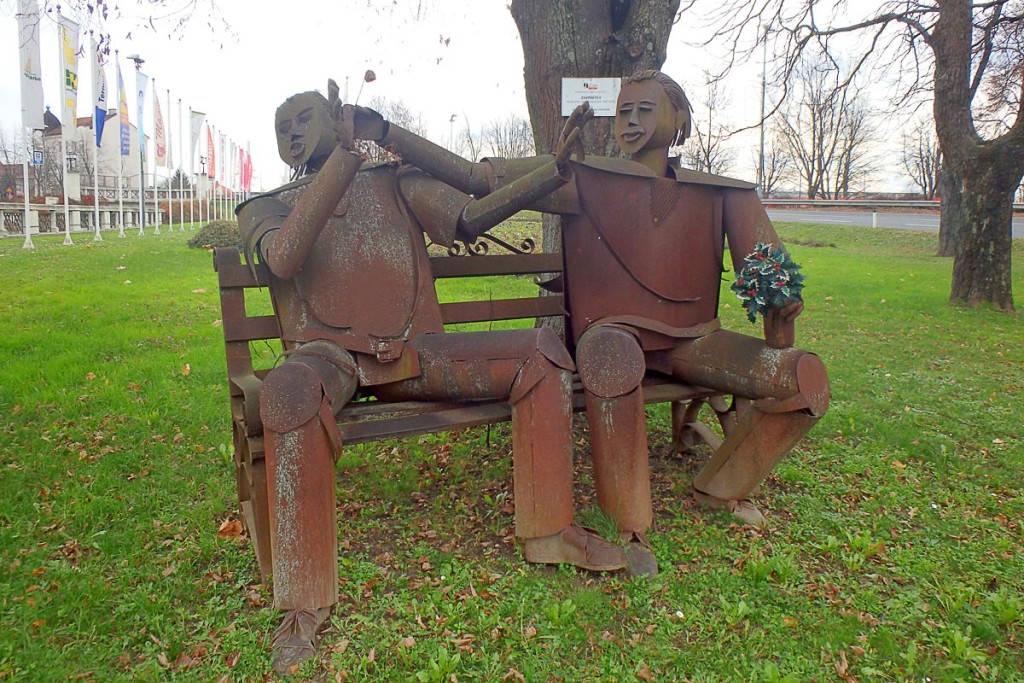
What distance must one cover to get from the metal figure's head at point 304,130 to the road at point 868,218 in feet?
79.8

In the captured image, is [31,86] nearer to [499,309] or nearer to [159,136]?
[159,136]

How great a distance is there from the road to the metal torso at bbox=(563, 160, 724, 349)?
76.7 ft

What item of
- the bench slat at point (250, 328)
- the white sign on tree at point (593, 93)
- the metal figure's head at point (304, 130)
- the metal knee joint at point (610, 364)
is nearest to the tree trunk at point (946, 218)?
the white sign on tree at point (593, 93)

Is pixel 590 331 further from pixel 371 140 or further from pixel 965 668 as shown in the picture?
pixel 965 668

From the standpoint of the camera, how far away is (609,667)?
2355 millimetres

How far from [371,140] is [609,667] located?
6.80 feet

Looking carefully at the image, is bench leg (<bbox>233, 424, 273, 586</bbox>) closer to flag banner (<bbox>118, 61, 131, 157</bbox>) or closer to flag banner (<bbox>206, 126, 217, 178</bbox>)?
flag banner (<bbox>118, 61, 131, 157</bbox>)

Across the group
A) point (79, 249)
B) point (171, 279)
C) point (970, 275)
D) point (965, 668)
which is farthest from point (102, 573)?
point (79, 249)

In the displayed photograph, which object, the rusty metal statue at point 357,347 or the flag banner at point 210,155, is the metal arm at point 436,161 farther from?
the flag banner at point 210,155

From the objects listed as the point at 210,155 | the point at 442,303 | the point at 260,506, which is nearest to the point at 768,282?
the point at 442,303

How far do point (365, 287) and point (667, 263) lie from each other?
1336 millimetres

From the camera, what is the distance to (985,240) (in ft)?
28.7

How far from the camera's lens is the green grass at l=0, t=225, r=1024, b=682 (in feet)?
7.88

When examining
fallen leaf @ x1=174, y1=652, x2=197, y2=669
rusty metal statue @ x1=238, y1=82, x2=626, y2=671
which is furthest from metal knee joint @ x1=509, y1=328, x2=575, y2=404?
fallen leaf @ x1=174, y1=652, x2=197, y2=669
